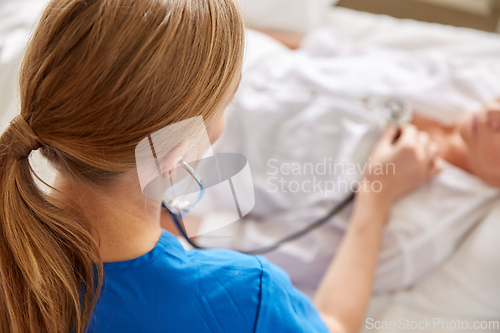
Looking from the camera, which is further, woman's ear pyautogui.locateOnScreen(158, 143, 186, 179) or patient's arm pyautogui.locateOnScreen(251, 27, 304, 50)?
patient's arm pyautogui.locateOnScreen(251, 27, 304, 50)

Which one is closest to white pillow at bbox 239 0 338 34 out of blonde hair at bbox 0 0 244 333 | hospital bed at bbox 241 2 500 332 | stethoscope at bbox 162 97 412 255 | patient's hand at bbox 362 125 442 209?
stethoscope at bbox 162 97 412 255

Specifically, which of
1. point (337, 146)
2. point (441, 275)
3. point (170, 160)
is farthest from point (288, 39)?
point (170, 160)

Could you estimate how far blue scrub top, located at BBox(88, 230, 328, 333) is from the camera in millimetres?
477

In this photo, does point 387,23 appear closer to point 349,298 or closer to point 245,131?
point 245,131

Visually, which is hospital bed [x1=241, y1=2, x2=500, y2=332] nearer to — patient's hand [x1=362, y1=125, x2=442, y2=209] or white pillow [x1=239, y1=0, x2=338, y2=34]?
patient's hand [x1=362, y1=125, x2=442, y2=209]

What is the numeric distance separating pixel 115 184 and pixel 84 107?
116 mm

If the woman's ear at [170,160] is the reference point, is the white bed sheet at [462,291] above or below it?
below

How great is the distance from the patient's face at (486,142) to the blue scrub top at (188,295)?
28.3 inches

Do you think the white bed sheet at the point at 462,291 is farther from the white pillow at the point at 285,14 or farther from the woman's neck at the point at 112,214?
the white pillow at the point at 285,14

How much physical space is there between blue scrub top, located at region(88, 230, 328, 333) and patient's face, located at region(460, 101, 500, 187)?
0.72m

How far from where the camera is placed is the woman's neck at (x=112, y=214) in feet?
1.58

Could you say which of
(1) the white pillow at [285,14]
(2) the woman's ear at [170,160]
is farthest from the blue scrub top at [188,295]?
(1) the white pillow at [285,14]

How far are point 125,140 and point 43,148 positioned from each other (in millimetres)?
107

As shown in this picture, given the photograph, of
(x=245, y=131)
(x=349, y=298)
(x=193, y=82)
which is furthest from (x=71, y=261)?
(x=245, y=131)
